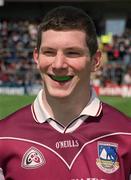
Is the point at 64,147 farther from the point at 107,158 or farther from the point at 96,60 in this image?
the point at 96,60

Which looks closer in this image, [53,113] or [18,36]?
[53,113]

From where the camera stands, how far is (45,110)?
209cm

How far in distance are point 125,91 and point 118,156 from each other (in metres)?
19.1

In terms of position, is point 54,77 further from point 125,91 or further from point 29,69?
point 29,69

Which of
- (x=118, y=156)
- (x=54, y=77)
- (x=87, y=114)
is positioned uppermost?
(x=54, y=77)

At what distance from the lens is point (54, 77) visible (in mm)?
1982

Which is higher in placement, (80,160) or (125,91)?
(80,160)

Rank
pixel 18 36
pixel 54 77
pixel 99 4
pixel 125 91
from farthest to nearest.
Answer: pixel 99 4 < pixel 18 36 < pixel 125 91 < pixel 54 77

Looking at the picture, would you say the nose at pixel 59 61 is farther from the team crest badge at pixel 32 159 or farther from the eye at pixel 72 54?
the team crest badge at pixel 32 159

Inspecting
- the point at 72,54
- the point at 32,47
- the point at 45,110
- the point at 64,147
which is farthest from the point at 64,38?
the point at 32,47

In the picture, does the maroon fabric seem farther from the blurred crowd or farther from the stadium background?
the blurred crowd

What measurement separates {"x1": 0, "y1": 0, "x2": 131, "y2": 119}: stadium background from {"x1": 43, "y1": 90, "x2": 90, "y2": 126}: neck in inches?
320

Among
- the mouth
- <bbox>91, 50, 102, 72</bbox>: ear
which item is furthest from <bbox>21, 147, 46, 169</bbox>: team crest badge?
<bbox>91, 50, 102, 72</bbox>: ear

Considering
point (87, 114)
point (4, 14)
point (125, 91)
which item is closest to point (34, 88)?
point (125, 91)
